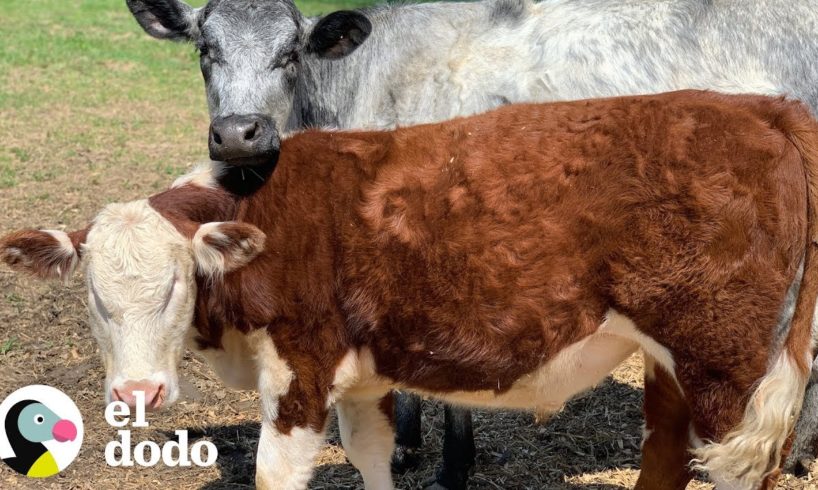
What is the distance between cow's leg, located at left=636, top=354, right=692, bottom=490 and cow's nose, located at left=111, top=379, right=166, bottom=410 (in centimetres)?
221

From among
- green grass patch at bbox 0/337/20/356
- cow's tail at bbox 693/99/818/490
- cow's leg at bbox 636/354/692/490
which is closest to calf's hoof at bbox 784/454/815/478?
cow's leg at bbox 636/354/692/490

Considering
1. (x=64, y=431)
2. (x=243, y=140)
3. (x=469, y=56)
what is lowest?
(x=64, y=431)

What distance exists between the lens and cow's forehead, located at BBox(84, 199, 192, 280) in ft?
12.9

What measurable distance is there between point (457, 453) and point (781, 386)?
2.08m

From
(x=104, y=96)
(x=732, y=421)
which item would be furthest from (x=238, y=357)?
(x=104, y=96)

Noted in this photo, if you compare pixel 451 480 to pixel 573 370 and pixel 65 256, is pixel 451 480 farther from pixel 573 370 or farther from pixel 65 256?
pixel 65 256

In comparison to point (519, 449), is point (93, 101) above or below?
below

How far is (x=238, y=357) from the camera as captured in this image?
4.52m

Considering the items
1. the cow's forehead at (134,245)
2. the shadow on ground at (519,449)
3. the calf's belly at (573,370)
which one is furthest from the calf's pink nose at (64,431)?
the calf's belly at (573,370)

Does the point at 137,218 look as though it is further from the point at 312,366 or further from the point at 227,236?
the point at 312,366

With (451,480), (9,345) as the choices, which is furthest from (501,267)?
(9,345)

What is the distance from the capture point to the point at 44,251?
13.5ft

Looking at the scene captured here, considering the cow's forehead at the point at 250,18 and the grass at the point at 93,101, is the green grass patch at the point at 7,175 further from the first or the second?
the cow's forehead at the point at 250,18

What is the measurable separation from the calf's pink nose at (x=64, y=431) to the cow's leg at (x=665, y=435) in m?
3.07
